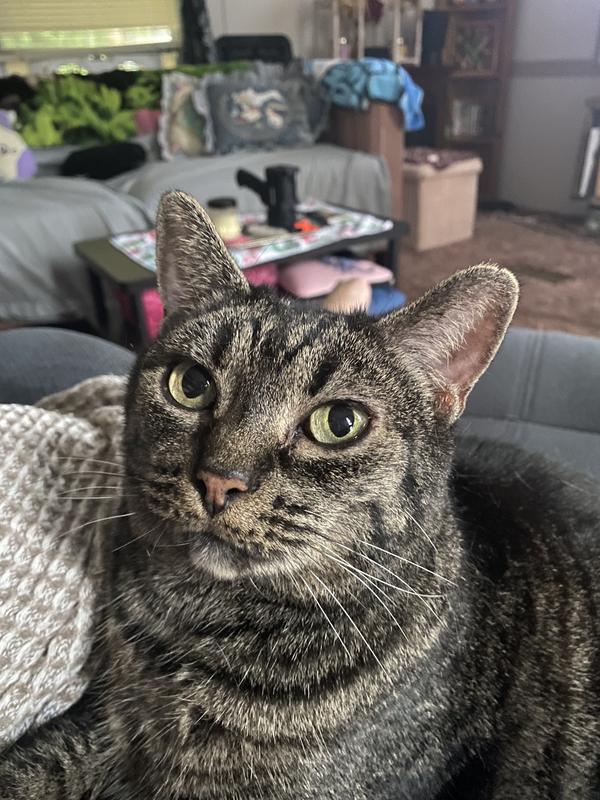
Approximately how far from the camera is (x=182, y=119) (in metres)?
4.16

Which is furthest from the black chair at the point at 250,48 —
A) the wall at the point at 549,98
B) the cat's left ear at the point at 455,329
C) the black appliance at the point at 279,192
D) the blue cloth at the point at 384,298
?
the cat's left ear at the point at 455,329

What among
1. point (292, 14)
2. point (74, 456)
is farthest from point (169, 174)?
point (74, 456)

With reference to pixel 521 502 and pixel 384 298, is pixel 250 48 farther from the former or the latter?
pixel 521 502

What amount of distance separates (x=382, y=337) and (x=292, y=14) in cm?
549

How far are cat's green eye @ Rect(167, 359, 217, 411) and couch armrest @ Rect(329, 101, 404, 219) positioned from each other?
3.69 m

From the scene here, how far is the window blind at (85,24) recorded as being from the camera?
455 centimetres

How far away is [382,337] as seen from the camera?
781mm

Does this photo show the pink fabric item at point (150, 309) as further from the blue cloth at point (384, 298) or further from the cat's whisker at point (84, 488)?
the cat's whisker at point (84, 488)

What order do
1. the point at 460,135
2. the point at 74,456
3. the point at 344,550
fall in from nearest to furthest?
the point at 344,550
the point at 74,456
the point at 460,135

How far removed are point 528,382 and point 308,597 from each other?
3.49 ft

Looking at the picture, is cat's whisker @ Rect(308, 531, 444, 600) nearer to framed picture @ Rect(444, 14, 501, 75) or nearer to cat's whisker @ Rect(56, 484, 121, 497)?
cat's whisker @ Rect(56, 484, 121, 497)

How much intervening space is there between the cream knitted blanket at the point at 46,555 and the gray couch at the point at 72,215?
87.0 inches

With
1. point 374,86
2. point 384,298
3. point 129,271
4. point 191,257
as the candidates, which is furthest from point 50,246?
point 191,257

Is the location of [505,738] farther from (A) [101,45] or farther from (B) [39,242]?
(A) [101,45]
